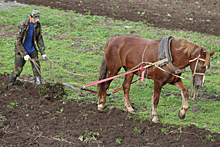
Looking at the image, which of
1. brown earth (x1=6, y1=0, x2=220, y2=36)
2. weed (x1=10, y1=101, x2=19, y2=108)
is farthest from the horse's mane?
brown earth (x1=6, y1=0, x2=220, y2=36)

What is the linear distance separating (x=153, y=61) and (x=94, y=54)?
5.44m

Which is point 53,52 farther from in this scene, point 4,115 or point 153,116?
point 153,116

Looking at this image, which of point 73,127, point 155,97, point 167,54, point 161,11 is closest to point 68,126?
point 73,127

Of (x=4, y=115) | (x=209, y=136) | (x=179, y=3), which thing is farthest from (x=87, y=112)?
(x=179, y=3)

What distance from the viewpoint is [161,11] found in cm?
1616

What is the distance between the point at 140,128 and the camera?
225 inches

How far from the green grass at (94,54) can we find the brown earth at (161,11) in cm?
85

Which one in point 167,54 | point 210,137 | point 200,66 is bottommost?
point 210,137

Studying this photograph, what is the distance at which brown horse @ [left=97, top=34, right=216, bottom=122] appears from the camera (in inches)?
208

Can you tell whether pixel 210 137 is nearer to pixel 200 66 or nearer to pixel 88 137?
pixel 200 66

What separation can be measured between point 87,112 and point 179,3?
1374cm

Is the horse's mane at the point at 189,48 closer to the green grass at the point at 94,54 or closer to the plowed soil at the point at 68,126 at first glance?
the plowed soil at the point at 68,126

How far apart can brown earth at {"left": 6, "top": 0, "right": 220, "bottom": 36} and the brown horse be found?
787 cm

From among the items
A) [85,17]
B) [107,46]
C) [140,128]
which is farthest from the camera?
[85,17]
